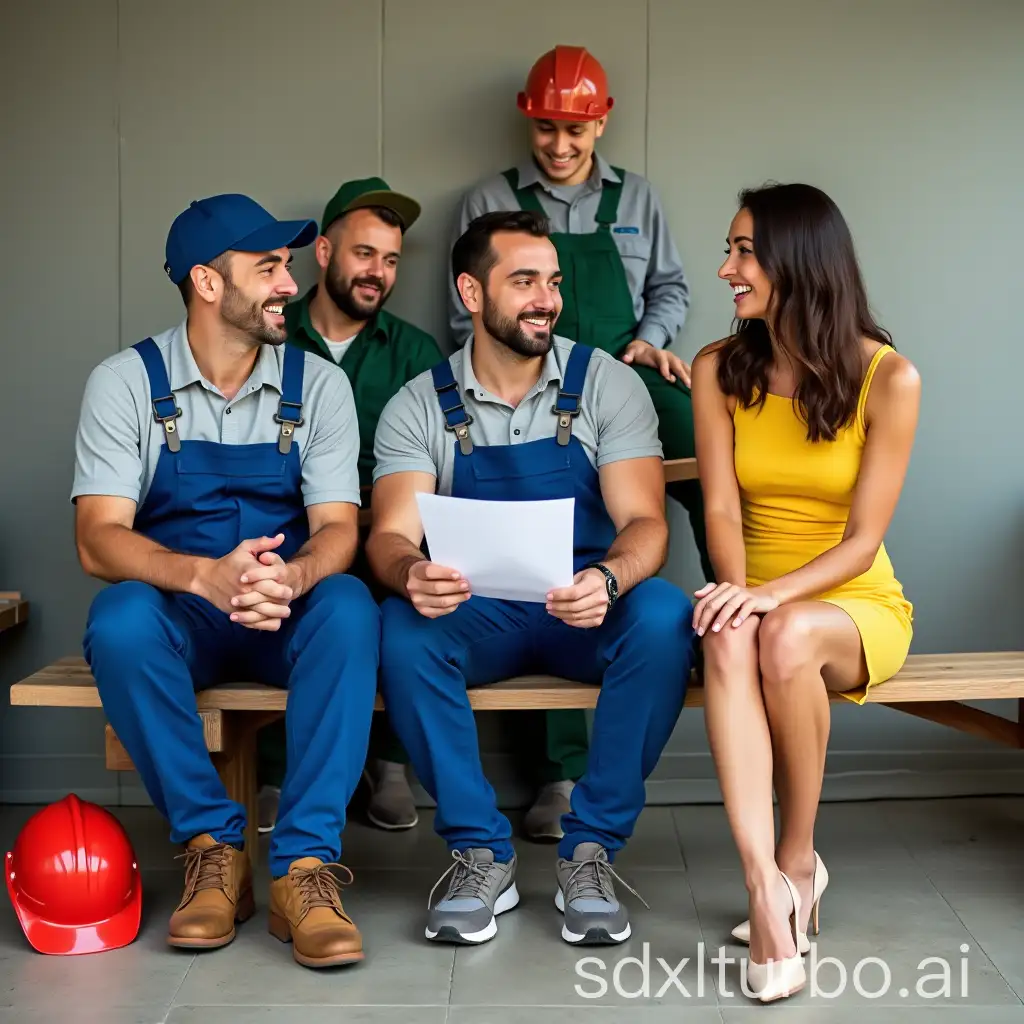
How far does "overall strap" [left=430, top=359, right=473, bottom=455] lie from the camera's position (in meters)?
3.34

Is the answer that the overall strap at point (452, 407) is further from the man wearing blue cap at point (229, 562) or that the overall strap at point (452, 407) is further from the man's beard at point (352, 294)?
the man's beard at point (352, 294)

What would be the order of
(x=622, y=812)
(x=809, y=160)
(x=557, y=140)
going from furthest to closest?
1. (x=809, y=160)
2. (x=557, y=140)
3. (x=622, y=812)

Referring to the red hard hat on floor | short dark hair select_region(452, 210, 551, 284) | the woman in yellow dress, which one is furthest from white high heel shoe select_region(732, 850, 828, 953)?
short dark hair select_region(452, 210, 551, 284)

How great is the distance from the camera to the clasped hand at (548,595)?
9.45 feet

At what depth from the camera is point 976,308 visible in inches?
162

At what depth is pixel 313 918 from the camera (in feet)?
9.11

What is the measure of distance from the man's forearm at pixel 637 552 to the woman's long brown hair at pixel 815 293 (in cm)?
42

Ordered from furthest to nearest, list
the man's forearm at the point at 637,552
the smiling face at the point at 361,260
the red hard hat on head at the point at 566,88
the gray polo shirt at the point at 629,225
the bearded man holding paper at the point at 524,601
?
the gray polo shirt at the point at 629,225, the smiling face at the point at 361,260, the red hard hat on head at the point at 566,88, the man's forearm at the point at 637,552, the bearded man holding paper at the point at 524,601

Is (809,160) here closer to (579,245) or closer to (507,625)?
(579,245)

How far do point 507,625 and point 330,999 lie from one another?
3.07 ft

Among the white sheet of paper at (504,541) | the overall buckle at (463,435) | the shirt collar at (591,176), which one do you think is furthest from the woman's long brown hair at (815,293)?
the shirt collar at (591,176)

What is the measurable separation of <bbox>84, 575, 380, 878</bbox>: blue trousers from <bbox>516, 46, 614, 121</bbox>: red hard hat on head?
1.55 meters

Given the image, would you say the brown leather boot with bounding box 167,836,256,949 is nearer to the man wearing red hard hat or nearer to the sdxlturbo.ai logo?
the sdxlturbo.ai logo

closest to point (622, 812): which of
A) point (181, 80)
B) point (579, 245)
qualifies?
point (579, 245)
